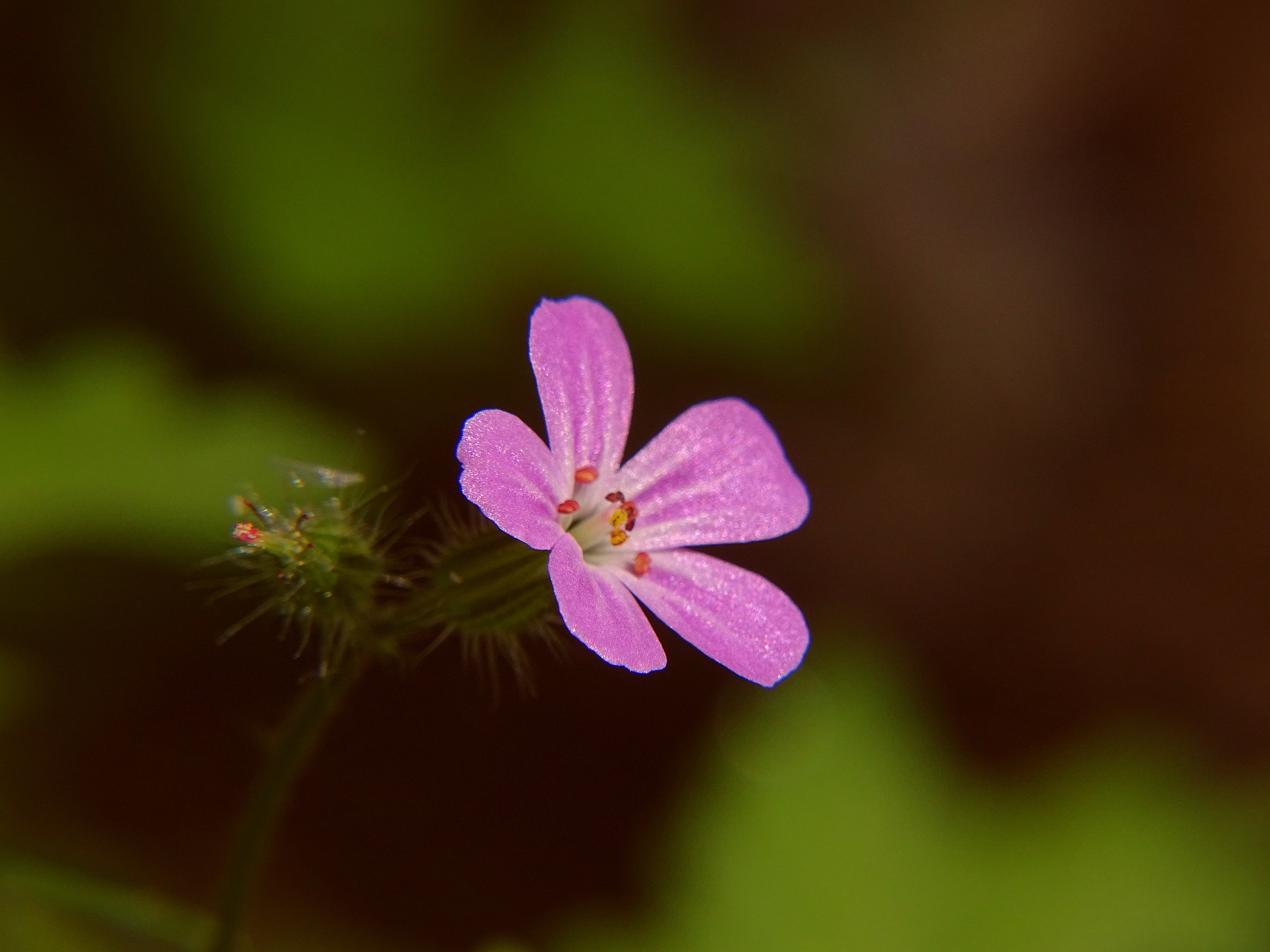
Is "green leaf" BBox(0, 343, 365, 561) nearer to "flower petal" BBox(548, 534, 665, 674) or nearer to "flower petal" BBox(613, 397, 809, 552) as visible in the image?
"flower petal" BBox(613, 397, 809, 552)

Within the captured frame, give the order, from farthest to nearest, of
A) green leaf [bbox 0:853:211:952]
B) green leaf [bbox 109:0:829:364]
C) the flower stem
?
1. green leaf [bbox 109:0:829:364]
2. green leaf [bbox 0:853:211:952]
3. the flower stem

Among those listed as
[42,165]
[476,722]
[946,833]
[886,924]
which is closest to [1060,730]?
[946,833]

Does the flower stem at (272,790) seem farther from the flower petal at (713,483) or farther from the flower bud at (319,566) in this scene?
the flower petal at (713,483)

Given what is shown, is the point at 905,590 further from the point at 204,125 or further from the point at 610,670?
the point at 204,125

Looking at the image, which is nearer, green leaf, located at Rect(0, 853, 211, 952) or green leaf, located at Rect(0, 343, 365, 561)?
green leaf, located at Rect(0, 853, 211, 952)

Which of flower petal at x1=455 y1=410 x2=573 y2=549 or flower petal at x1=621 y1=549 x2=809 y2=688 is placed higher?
flower petal at x1=455 y1=410 x2=573 y2=549

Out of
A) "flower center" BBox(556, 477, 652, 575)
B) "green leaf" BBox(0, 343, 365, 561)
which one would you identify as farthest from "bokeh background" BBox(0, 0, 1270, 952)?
"flower center" BBox(556, 477, 652, 575)

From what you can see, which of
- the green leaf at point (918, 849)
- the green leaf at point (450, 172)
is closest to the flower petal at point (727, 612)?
the green leaf at point (918, 849)
